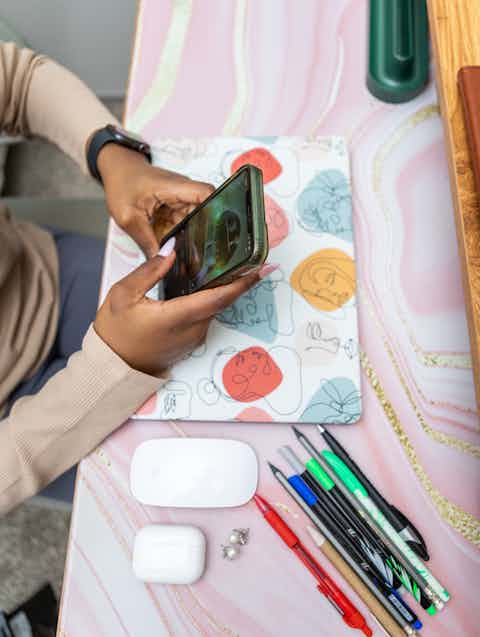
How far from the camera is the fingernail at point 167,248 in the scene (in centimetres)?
43

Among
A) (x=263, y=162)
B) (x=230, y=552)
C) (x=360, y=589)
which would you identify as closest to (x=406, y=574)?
Result: (x=360, y=589)

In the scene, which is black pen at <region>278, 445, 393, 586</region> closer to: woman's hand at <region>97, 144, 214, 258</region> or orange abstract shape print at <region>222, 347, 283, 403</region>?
orange abstract shape print at <region>222, 347, 283, 403</region>

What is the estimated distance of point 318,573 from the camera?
0.40 meters

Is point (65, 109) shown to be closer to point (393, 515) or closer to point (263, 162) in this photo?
point (263, 162)

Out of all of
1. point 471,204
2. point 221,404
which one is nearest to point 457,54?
point 471,204

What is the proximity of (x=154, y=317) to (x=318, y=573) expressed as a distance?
0.24 metres

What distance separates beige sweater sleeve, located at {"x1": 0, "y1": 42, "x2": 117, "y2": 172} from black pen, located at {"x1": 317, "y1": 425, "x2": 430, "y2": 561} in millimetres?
416

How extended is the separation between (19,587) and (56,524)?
0.12m

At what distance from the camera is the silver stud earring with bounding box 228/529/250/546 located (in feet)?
1.34

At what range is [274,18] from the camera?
0.57 metres

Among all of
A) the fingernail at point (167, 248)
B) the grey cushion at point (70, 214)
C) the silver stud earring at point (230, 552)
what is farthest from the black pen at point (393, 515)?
the grey cushion at point (70, 214)

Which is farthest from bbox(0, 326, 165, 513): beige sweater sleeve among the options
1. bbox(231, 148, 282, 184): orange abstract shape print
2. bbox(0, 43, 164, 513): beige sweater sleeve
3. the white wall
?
the white wall

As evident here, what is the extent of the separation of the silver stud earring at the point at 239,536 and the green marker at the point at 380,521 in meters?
0.09

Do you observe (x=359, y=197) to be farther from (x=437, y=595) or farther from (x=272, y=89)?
(x=437, y=595)
